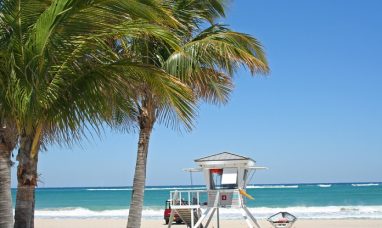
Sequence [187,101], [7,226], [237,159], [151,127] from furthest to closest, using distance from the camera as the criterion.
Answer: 1. [237,159]
2. [151,127]
3. [187,101]
4. [7,226]

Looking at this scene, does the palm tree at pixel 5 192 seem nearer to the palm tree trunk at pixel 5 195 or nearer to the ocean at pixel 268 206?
the palm tree trunk at pixel 5 195

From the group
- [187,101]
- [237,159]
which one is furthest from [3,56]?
[237,159]

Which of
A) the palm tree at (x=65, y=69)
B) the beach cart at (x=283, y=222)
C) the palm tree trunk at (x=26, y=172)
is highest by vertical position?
the palm tree at (x=65, y=69)

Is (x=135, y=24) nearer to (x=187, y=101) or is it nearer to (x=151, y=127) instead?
(x=187, y=101)

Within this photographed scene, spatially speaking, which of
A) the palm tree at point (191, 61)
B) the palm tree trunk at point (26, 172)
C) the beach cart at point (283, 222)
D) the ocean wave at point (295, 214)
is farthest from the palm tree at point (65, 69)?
the ocean wave at point (295, 214)

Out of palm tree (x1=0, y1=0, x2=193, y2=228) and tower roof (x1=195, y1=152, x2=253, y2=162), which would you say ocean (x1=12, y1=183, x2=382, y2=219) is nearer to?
tower roof (x1=195, y1=152, x2=253, y2=162)

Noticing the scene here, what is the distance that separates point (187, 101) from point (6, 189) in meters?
2.49

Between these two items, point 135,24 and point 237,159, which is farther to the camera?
point 237,159

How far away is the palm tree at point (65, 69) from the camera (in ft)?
22.8

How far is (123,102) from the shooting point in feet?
26.6

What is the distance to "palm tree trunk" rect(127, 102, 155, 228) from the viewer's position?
42.7 feet

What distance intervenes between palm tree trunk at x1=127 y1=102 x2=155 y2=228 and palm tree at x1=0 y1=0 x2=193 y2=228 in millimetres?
5060

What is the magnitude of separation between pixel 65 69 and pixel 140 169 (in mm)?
6108

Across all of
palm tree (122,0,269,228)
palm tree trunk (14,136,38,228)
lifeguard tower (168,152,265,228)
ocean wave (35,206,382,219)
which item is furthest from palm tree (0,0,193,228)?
ocean wave (35,206,382,219)
